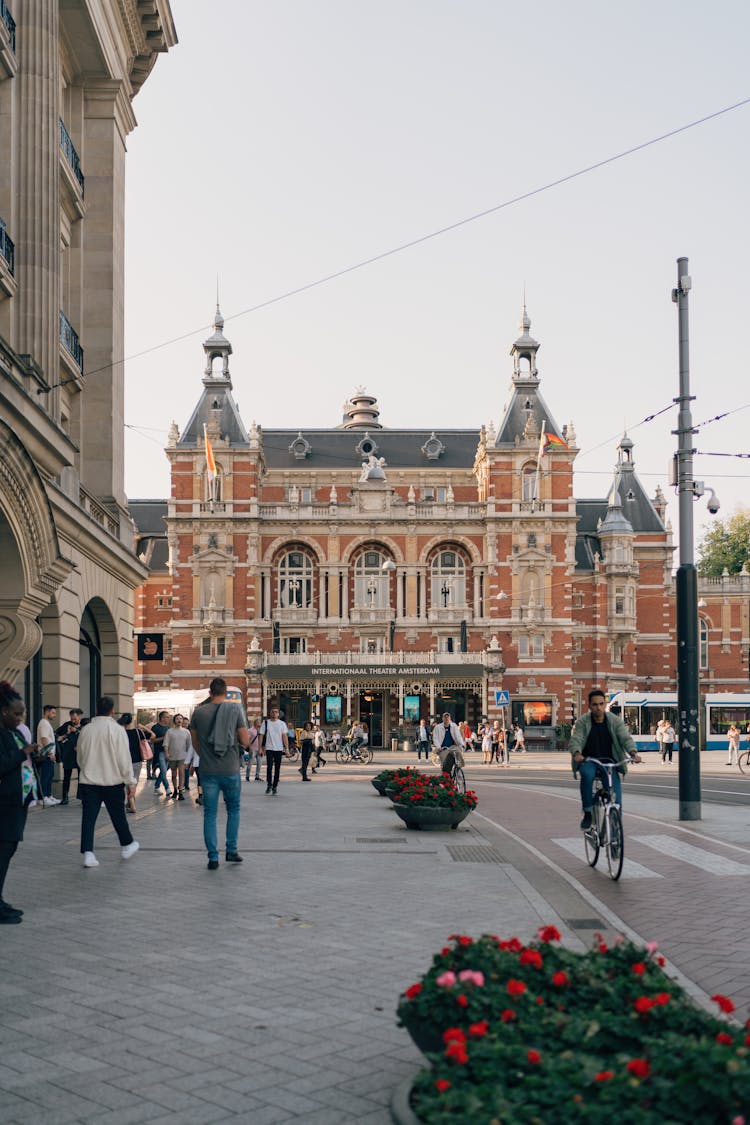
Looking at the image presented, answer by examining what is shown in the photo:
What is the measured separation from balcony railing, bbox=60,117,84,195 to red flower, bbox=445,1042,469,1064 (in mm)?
21571

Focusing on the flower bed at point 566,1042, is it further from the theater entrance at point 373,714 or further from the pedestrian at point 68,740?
the theater entrance at point 373,714

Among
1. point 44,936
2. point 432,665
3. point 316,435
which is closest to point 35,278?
point 44,936

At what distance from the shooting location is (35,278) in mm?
18281

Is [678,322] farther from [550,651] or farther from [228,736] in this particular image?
[550,651]

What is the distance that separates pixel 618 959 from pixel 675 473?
1363cm

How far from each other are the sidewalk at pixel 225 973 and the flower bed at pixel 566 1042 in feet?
1.97

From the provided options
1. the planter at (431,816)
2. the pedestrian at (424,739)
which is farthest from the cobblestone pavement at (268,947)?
the pedestrian at (424,739)

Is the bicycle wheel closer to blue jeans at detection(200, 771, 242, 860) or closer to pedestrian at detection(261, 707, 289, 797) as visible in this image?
blue jeans at detection(200, 771, 242, 860)

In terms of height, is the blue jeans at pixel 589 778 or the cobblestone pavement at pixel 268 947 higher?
the blue jeans at pixel 589 778

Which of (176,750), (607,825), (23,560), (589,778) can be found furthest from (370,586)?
(607,825)

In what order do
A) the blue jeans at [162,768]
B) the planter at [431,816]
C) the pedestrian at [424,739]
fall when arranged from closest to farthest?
1. the planter at [431,816]
2. the blue jeans at [162,768]
3. the pedestrian at [424,739]

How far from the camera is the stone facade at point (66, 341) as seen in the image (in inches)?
625

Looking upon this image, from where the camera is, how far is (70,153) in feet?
74.8


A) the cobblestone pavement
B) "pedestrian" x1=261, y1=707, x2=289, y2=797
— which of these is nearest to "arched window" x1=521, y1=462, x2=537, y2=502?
"pedestrian" x1=261, y1=707, x2=289, y2=797
